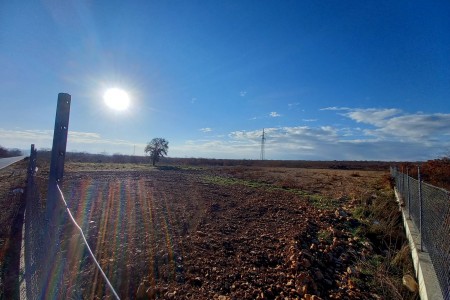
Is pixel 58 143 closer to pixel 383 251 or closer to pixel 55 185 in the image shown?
pixel 55 185

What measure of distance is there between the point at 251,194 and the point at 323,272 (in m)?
7.15

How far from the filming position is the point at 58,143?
9.93 ft

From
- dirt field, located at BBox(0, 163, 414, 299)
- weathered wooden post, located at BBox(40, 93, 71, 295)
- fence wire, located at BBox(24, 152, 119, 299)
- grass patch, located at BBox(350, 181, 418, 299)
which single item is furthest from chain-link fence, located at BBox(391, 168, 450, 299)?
weathered wooden post, located at BBox(40, 93, 71, 295)

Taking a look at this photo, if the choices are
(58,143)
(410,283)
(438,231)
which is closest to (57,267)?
(58,143)

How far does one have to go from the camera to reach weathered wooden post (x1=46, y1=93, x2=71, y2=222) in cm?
299

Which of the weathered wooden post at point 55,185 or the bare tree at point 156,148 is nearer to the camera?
the weathered wooden post at point 55,185

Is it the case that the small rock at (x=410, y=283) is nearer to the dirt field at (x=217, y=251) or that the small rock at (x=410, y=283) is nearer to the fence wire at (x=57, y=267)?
the dirt field at (x=217, y=251)

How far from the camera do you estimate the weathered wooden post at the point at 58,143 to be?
2988 mm

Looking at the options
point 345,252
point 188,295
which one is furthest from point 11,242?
point 345,252

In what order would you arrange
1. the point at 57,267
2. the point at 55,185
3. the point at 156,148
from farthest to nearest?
1. the point at 156,148
2. the point at 57,267
3. the point at 55,185

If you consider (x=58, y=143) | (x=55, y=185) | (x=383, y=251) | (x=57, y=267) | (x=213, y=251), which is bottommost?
(x=383, y=251)

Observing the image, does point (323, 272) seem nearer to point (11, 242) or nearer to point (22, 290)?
point (22, 290)

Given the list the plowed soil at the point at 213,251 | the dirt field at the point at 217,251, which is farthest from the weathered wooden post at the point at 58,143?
the plowed soil at the point at 213,251

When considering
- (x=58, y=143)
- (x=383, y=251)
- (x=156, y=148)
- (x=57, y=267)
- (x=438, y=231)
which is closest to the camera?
(x=58, y=143)
